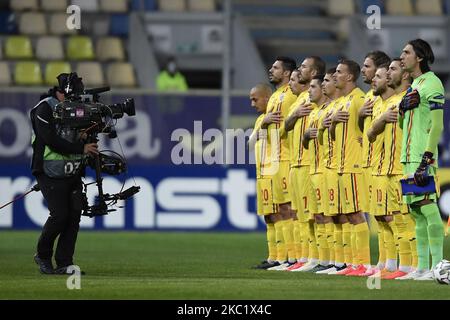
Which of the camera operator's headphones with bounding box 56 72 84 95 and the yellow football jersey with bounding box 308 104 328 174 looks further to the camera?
the yellow football jersey with bounding box 308 104 328 174

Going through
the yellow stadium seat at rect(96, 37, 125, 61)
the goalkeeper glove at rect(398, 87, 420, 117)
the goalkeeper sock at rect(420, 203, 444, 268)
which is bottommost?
the goalkeeper sock at rect(420, 203, 444, 268)

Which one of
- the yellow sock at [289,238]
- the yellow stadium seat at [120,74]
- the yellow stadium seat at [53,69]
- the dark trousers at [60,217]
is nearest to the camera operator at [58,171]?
the dark trousers at [60,217]

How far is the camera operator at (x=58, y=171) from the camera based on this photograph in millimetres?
13547

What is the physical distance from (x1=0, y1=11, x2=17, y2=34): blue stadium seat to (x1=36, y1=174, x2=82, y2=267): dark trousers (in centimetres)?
1209

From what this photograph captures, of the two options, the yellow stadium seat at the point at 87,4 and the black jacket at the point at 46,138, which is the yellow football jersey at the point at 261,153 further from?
the yellow stadium seat at the point at 87,4

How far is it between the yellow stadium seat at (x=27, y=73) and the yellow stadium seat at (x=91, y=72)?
79 centimetres

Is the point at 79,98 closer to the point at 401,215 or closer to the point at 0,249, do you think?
the point at 401,215

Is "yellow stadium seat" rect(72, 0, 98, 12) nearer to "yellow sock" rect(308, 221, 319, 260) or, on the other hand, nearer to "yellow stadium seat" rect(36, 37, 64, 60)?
"yellow stadium seat" rect(36, 37, 64, 60)

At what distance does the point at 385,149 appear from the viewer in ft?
42.6

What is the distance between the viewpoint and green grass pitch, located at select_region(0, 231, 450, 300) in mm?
10875

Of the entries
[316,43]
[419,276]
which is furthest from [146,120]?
[419,276]

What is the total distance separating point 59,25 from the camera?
25.6 meters

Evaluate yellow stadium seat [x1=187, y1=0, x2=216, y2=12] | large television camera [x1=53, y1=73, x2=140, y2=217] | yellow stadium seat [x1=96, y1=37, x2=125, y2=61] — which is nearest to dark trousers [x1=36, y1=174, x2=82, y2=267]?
large television camera [x1=53, y1=73, x2=140, y2=217]

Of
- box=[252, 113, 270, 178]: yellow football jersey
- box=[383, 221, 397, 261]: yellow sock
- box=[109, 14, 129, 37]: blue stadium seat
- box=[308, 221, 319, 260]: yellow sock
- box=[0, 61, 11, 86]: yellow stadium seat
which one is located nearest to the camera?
box=[383, 221, 397, 261]: yellow sock
